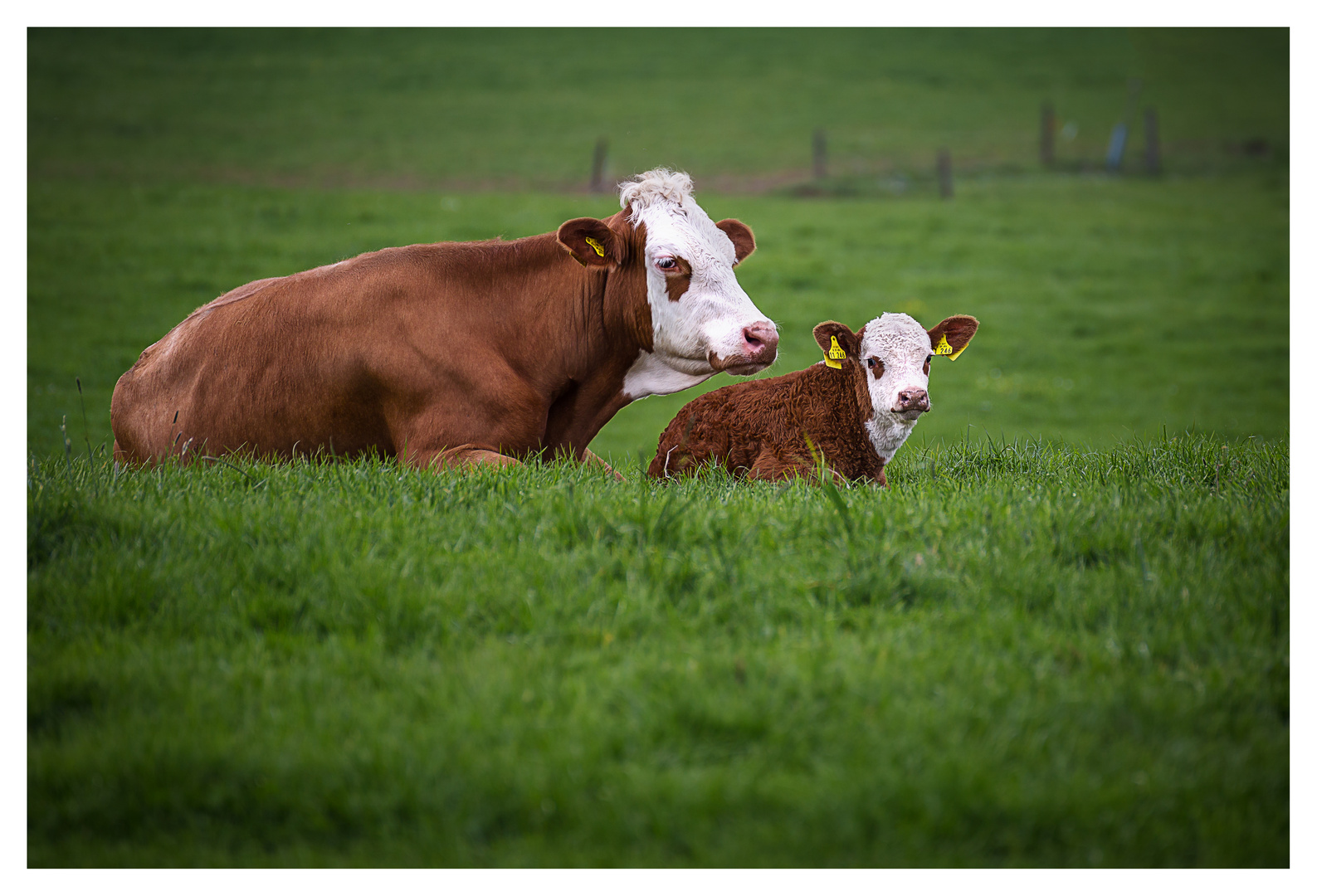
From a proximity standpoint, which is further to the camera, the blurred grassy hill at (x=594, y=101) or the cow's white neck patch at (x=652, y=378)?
the blurred grassy hill at (x=594, y=101)

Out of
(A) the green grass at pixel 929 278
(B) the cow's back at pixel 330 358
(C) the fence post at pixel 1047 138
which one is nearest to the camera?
(B) the cow's back at pixel 330 358

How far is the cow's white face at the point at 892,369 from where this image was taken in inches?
235

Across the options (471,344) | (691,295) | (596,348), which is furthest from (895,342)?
(471,344)

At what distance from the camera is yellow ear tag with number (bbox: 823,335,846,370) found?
615cm

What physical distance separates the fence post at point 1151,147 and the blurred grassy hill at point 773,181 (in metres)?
0.61

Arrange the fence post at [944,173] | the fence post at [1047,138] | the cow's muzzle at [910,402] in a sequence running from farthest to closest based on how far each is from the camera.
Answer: the fence post at [1047,138] → the fence post at [944,173] → the cow's muzzle at [910,402]

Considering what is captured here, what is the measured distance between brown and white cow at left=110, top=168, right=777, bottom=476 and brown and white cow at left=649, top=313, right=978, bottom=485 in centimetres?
30

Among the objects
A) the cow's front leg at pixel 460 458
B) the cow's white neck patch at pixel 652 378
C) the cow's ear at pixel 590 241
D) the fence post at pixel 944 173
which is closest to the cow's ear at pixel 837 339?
the cow's white neck patch at pixel 652 378

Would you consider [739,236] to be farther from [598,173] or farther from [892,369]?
[598,173]

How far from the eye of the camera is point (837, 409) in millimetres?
6211

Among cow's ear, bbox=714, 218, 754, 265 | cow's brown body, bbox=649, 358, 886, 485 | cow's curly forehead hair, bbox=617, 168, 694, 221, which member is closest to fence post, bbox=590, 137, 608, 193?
cow's ear, bbox=714, 218, 754, 265

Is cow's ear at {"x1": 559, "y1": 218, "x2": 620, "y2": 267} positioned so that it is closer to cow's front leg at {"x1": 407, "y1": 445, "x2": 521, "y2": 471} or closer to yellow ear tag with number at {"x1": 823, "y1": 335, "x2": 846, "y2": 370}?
cow's front leg at {"x1": 407, "y1": 445, "x2": 521, "y2": 471}

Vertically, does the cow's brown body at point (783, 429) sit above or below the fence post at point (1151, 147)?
below

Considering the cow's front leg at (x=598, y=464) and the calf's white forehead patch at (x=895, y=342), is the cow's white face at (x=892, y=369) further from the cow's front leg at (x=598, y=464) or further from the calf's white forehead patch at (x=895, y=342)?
the cow's front leg at (x=598, y=464)
